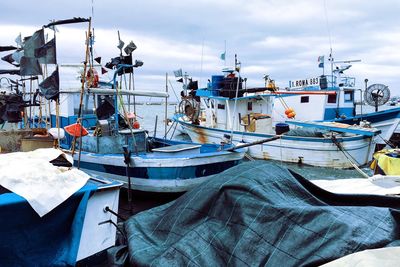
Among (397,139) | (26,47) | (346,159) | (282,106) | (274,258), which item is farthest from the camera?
(282,106)

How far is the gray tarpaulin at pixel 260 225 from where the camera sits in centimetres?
266

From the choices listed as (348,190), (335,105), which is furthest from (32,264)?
(335,105)

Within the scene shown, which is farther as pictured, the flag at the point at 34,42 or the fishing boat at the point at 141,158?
the fishing boat at the point at 141,158

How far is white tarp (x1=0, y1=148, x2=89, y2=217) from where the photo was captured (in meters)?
4.20

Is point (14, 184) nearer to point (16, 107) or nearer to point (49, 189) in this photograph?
point (49, 189)

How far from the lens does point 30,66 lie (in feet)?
25.9

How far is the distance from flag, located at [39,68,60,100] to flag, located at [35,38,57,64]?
348 millimetres

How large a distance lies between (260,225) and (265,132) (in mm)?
14236

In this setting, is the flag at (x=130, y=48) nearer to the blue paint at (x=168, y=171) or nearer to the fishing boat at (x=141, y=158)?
the fishing boat at (x=141, y=158)

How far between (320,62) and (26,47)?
1656 centimetres

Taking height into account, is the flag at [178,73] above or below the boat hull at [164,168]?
above

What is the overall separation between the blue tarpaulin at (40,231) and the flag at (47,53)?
3.86 meters

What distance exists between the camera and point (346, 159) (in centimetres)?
1423

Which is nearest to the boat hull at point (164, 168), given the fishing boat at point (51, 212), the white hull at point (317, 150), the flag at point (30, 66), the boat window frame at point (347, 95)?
the flag at point (30, 66)
